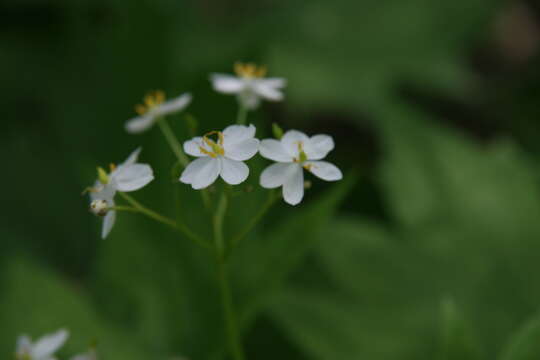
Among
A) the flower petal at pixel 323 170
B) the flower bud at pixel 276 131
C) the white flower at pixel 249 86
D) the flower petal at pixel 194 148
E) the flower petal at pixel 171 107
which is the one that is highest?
the white flower at pixel 249 86

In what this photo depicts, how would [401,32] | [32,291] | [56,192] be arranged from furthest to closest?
[401,32] < [56,192] < [32,291]

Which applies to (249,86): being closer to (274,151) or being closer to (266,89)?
(266,89)

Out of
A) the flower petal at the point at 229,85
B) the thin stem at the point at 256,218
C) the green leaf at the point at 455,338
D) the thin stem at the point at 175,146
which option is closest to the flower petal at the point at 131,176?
the thin stem at the point at 175,146

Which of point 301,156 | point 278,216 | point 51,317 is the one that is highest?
point 278,216

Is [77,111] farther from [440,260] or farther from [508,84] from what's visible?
[508,84]

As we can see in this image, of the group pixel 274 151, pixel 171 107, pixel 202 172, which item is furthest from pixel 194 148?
pixel 171 107

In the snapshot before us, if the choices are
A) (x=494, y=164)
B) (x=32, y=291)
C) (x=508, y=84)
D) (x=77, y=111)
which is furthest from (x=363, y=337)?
(x=508, y=84)

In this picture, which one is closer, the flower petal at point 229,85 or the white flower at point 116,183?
the white flower at point 116,183

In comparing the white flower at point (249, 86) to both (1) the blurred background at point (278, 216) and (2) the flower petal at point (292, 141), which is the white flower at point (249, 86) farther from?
(2) the flower petal at point (292, 141)
